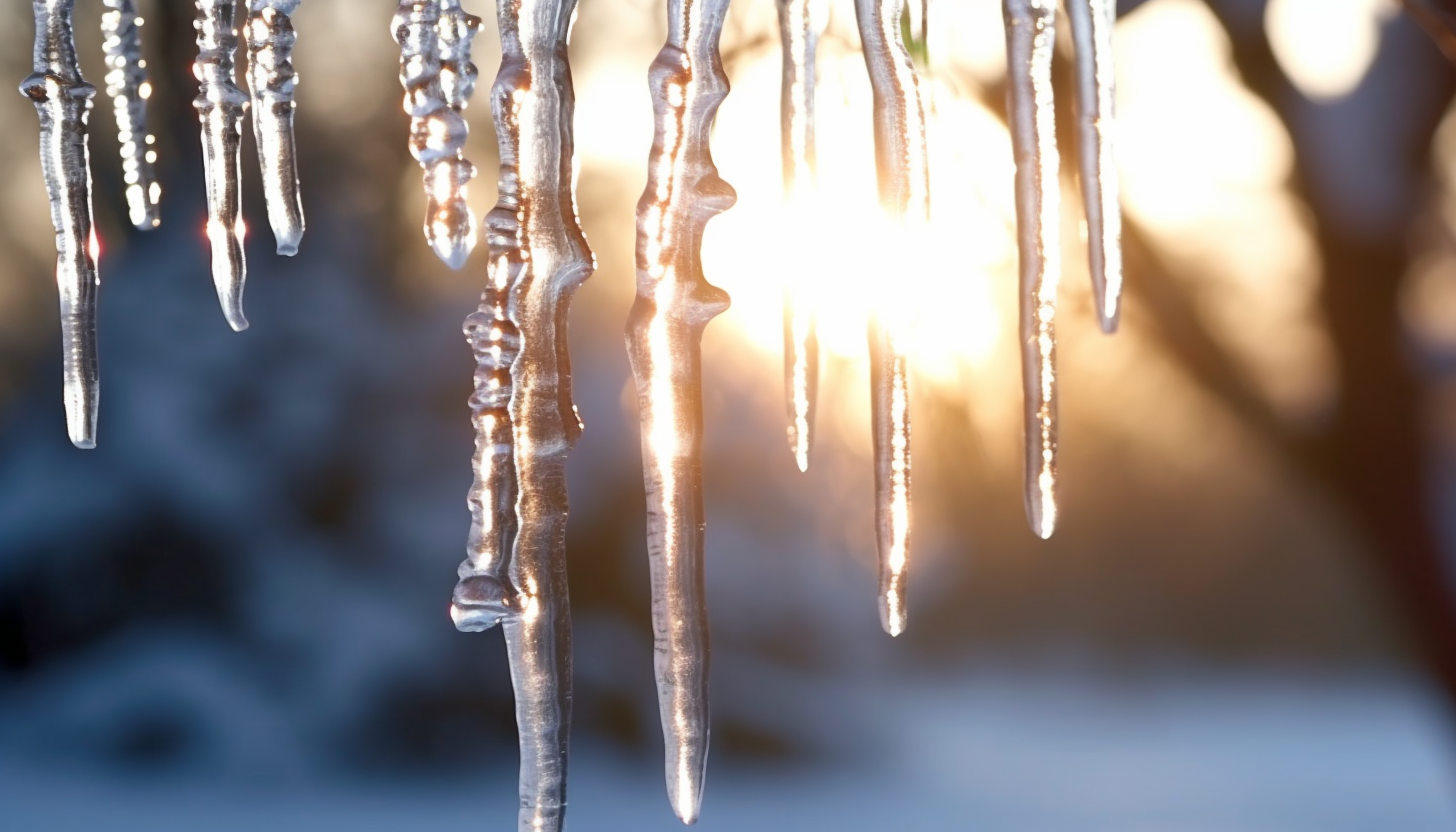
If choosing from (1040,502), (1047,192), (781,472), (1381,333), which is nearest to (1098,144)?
(1047,192)

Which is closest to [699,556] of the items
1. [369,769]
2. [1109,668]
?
[1109,668]

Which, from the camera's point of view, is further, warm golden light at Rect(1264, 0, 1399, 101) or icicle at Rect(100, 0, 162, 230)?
warm golden light at Rect(1264, 0, 1399, 101)

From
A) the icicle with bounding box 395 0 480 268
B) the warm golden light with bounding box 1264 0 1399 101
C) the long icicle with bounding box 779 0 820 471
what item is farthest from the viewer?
the warm golden light with bounding box 1264 0 1399 101

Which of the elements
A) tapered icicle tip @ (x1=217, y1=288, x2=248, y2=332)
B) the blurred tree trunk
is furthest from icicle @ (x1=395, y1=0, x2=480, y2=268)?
the blurred tree trunk

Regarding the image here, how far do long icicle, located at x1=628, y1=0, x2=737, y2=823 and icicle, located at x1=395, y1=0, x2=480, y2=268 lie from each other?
0.05 metres

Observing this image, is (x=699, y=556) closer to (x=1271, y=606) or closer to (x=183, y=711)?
(x=1271, y=606)

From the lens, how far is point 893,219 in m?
0.34

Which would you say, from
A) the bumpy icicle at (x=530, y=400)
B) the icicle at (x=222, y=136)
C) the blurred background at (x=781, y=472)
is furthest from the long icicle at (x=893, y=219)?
the blurred background at (x=781, y=472)

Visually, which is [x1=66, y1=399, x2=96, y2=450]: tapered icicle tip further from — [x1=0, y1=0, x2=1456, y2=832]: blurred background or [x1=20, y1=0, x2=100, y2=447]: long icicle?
[x1=0, y1=0, x2=1456, y2=832]: blurred background

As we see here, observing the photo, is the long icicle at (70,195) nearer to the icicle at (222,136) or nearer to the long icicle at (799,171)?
the icicle at (222,136)

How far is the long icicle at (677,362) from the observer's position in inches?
11.8

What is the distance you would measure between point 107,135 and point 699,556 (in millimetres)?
1262

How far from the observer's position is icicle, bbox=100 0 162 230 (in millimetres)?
358

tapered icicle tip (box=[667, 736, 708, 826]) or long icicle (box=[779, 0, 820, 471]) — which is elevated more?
long icicle (box=[779, 0, 820, 471])
